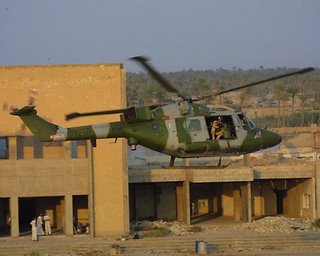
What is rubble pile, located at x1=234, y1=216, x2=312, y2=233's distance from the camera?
45.6m

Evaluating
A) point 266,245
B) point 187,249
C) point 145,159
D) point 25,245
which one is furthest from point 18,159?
point 145,159

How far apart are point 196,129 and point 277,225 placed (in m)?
24.3

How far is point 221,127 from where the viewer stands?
23.8 metres

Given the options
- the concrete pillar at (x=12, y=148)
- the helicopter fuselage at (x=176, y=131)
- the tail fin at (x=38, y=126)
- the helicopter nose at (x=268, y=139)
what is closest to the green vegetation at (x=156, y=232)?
the concrete pillar at (x=12, y=148)

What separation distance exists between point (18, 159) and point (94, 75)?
563cm

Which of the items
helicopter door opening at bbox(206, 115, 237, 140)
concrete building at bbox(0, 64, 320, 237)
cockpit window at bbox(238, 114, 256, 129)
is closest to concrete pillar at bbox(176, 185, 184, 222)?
concrete building at bbox(0, 64, 320, 237)

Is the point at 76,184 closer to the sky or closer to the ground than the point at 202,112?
closer to the ground

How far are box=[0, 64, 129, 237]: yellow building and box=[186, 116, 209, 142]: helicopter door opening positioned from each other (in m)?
19.4

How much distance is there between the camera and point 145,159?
193ft

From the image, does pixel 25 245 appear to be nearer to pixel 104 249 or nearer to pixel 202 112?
pixel 104 249

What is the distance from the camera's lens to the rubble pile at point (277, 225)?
45625mm

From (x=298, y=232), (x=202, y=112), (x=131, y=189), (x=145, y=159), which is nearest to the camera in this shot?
(x=202, y=112)

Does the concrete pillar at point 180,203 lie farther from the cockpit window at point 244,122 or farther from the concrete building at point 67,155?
the cockpit window at point 244,122

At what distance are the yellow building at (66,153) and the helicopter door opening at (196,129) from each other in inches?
764
